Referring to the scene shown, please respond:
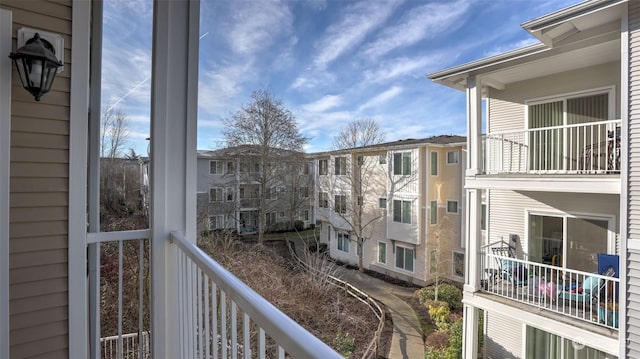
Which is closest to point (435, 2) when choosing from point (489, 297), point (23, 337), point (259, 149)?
point (259, 149)

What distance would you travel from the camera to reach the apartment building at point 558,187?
308 centimetres

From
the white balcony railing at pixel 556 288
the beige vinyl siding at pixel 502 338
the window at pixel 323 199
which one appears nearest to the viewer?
the white balcony railing at pixel 556 288

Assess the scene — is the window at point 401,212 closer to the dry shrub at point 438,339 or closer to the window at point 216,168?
the dry shrub at point 438,339

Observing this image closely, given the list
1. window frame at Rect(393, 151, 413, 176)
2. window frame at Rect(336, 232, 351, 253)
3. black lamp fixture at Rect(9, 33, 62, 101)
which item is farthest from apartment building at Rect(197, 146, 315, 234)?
window frame at Rect(393, 151, 413, 176)

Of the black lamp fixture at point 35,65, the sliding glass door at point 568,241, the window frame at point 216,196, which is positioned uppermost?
the black lamp fixture at point 35,65

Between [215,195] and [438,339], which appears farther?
[438,339]

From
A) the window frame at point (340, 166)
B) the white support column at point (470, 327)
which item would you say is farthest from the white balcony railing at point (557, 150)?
the window frame at point (340, 166)

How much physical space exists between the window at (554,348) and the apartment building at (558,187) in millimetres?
14

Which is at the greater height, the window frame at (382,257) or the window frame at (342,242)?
the window frame at (342,242)

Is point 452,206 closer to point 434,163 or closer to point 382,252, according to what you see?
point 434,163

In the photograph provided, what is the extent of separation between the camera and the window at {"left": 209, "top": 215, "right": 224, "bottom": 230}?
2.80 meters

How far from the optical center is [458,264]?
5.88 m

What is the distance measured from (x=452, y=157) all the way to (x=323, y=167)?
2446 millimetres

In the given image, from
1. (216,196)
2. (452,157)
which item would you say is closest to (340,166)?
Result: (452,157)
